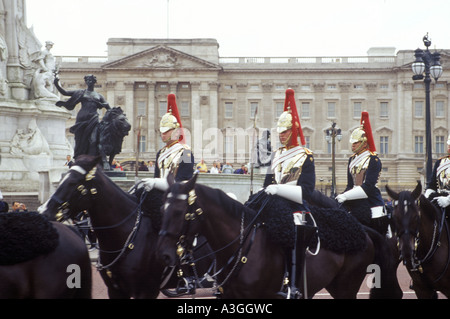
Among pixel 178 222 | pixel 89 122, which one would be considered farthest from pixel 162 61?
pixel 178 222

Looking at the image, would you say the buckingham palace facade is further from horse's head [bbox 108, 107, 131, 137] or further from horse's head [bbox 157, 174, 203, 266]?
horse's head [bbox 157, 174, 203, 266]

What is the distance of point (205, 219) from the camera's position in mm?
5590

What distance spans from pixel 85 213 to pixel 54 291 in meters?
1.53

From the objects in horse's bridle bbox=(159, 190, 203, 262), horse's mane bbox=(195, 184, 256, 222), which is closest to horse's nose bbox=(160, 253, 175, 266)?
horse's bridle bbox=(159, 190, 203, 262)

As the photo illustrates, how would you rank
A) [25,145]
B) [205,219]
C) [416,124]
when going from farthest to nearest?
[416,124], [25,145], [205,219]

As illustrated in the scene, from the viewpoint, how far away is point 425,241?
7172mm

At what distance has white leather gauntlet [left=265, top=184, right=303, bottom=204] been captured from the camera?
20.1 feet

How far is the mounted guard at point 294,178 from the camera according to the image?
5996 millimetres

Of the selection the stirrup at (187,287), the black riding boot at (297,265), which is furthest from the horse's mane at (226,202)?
the stirrup at (187,287)

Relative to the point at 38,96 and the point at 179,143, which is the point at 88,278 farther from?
the point at 38,96

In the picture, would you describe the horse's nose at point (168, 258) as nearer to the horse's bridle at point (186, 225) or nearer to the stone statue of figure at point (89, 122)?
the horse's bridle at point (186, 225)

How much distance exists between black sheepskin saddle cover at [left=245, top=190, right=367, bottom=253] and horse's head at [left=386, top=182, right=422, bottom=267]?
404 mm

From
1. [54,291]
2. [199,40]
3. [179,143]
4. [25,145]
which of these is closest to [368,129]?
[179,143]
